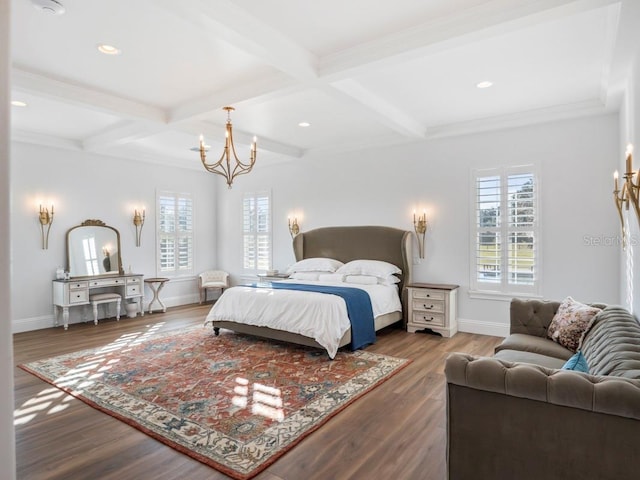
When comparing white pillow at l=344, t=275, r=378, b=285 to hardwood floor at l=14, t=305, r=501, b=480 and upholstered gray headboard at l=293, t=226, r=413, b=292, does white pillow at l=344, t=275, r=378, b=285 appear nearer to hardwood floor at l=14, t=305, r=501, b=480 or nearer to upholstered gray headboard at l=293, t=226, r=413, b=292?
upholstered gray headboard at l=293, t=226, r=413, b=292

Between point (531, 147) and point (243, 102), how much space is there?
368 cm

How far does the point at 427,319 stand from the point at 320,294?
1767 millimetres

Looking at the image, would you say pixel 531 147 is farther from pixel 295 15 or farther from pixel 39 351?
pixel 39 351

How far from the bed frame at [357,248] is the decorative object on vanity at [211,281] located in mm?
1958

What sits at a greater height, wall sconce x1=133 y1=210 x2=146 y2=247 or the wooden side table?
wall sconce x1=133 y1=210 x2=146 y2=247

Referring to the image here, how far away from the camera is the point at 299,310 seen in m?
4.63

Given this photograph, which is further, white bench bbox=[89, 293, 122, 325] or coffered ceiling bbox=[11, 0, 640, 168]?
white bench bbox=[89, 293, 122, 325]

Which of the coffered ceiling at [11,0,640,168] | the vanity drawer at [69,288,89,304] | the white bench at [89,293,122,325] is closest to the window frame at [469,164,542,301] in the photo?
the coffered ceiling at [11,0,640,168]

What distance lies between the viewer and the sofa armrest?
1.60 metres

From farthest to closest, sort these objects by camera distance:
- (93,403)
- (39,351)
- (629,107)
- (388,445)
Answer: (39,351)
(629,107)
(93,403)
(388,445)

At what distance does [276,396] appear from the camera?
3393 mm

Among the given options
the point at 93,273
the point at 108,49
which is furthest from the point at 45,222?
the point at 108,49

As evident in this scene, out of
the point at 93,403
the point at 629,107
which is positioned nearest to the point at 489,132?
the point at 629,107

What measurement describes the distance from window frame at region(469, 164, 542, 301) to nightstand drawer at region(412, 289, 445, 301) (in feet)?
1.61
